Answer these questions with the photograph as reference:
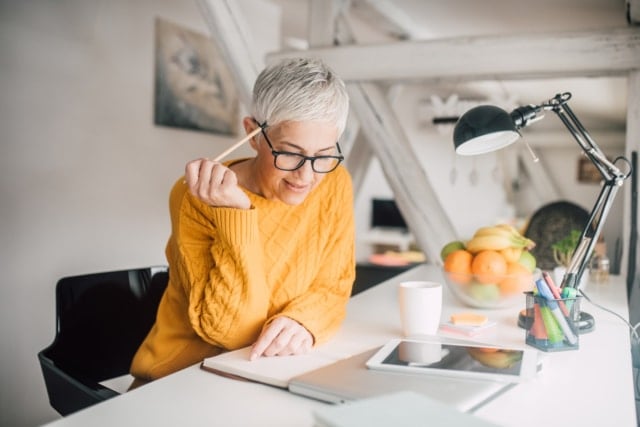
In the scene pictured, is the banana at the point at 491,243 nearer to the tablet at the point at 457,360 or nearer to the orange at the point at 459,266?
the orange at the point at 459,266

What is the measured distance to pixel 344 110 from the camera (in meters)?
1.22

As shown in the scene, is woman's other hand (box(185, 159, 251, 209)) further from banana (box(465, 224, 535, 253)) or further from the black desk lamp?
banana (box(465, 224, 535, 253))

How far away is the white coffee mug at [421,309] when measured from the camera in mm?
1172

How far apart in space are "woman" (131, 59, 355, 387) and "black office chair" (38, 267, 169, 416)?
0.54 feet

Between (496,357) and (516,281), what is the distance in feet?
1.58

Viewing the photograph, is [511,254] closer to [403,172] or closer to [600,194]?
[600,194]

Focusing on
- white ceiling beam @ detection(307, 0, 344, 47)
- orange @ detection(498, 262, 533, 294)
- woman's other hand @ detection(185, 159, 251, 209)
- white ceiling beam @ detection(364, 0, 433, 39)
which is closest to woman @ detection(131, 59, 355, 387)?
woman's other hand @ detection(185, 159, 251, 209)

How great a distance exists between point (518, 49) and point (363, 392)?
5.70ft

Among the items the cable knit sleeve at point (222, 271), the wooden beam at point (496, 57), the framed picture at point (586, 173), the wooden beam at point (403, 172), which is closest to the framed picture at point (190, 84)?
the wooden beam at point (496, 57)

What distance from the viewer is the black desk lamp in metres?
1.30

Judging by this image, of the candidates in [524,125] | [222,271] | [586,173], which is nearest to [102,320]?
[222,271]

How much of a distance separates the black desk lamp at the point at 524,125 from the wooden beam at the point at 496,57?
75 centimetres

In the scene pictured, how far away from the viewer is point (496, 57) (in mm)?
2166

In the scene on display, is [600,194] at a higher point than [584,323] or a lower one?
higher
